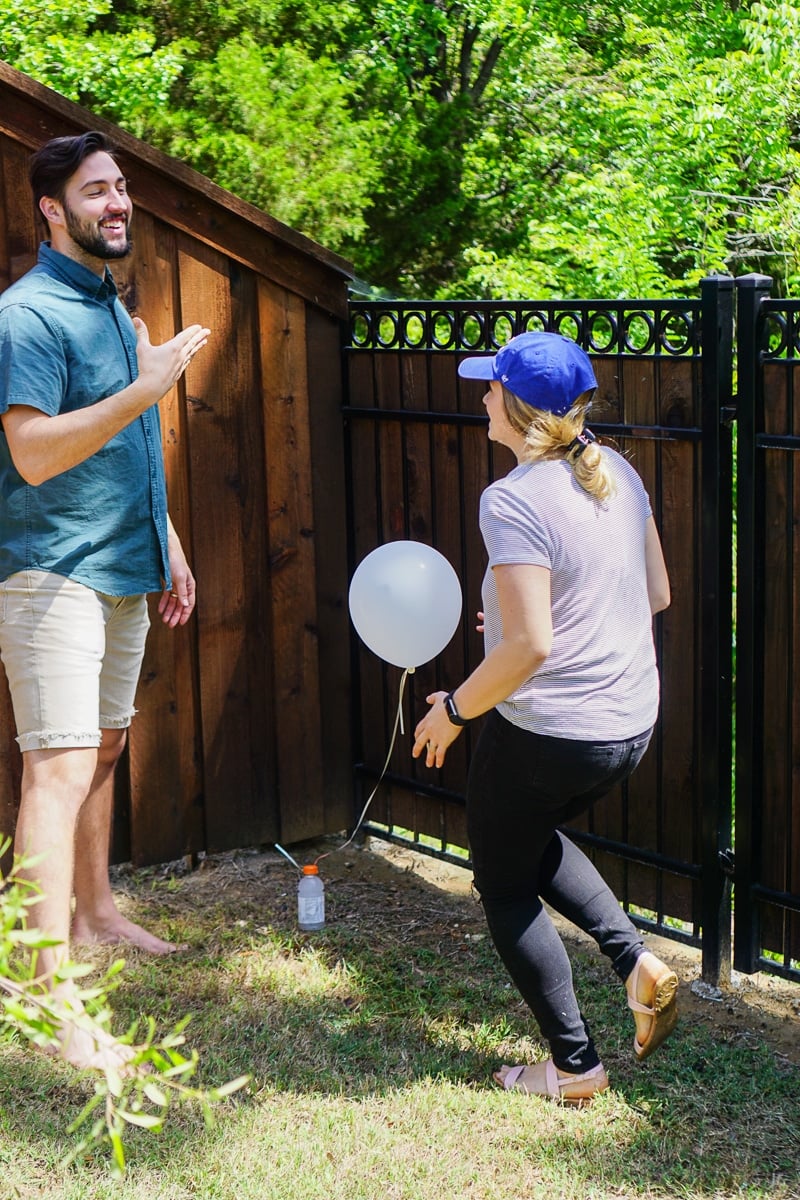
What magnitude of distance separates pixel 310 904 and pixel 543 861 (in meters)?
1.27

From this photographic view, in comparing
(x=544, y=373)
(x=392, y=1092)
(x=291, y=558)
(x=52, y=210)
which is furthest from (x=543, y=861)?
(x=52, y=210)

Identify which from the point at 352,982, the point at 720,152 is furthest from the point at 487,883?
the point at 720,152

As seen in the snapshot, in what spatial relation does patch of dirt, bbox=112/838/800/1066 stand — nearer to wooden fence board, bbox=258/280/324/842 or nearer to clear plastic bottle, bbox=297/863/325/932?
clear plastic bottle, bbox=297/863/325/932

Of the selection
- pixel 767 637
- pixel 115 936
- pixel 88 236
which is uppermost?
pixel 88 236

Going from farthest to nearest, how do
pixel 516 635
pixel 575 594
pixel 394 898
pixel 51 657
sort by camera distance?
pixel 394 898 < pixel 51 657 < pixel 575 594 < pixel 516 635

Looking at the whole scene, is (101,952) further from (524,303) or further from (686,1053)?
(524,303)

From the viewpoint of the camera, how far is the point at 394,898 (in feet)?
14.7

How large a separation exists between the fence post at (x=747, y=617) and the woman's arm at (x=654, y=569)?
50cm

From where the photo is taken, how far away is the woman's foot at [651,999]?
3004mm

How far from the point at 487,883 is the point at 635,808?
1.02m

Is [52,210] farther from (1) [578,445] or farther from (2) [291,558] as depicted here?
(2) [291,558]

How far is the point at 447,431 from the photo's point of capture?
14.1 feet

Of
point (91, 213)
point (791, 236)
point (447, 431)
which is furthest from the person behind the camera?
point (791, 236)

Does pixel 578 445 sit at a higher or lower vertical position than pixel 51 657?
higher
